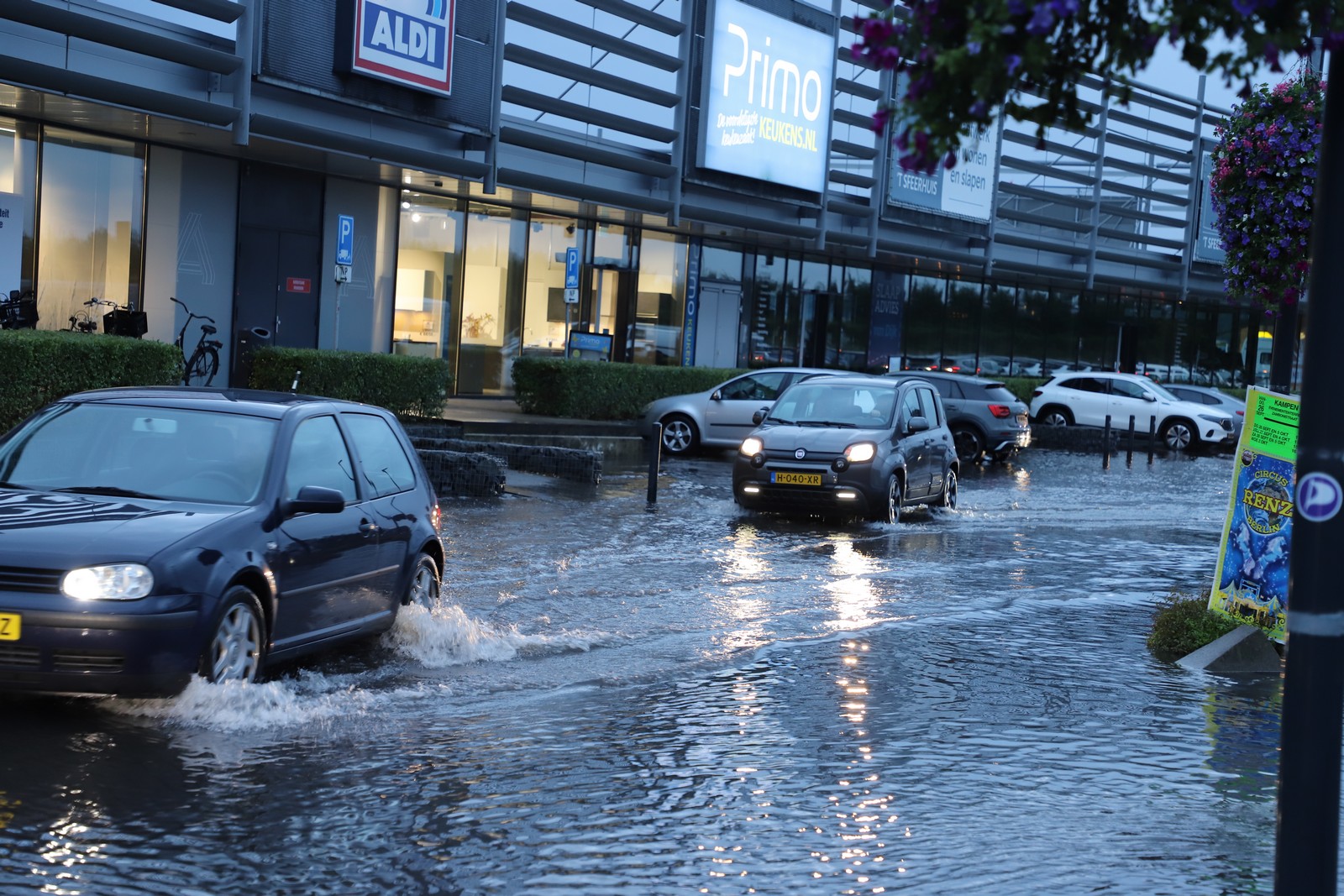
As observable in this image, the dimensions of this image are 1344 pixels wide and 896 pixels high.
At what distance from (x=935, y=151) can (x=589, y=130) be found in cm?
2706

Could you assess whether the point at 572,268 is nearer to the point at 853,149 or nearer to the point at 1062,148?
the point at 853,149

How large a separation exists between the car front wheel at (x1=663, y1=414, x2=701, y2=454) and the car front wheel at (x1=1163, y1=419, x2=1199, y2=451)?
14.3 m

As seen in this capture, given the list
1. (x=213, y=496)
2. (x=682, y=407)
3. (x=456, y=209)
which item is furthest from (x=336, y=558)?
(x=456, y=209)

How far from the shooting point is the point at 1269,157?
9969mm

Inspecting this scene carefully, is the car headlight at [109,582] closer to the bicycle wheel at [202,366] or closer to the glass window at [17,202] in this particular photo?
the glass window at [17,202]

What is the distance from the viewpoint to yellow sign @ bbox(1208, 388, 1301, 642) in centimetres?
922

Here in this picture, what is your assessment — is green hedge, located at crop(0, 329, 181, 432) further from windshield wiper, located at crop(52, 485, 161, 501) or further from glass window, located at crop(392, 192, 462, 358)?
glass window, located at crop(392, 192, 462, 358)

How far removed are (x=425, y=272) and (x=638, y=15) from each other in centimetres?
684

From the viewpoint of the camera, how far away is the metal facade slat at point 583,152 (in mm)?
27016

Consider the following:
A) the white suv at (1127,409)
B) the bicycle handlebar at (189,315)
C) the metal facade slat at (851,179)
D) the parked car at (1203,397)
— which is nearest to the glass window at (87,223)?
the bicycle handlebar at (189,315)

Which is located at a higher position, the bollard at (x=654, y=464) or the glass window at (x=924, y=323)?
the glass window at (x=924, y=323)

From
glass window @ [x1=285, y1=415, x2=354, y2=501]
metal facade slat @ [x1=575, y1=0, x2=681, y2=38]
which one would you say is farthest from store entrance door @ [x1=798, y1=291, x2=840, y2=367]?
glass window @ [x1=285, y1=415, x2=354, y2=501]

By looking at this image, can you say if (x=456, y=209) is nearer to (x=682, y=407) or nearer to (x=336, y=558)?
(x=682, y=407)

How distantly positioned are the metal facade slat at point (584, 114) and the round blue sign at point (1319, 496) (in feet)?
78.0
